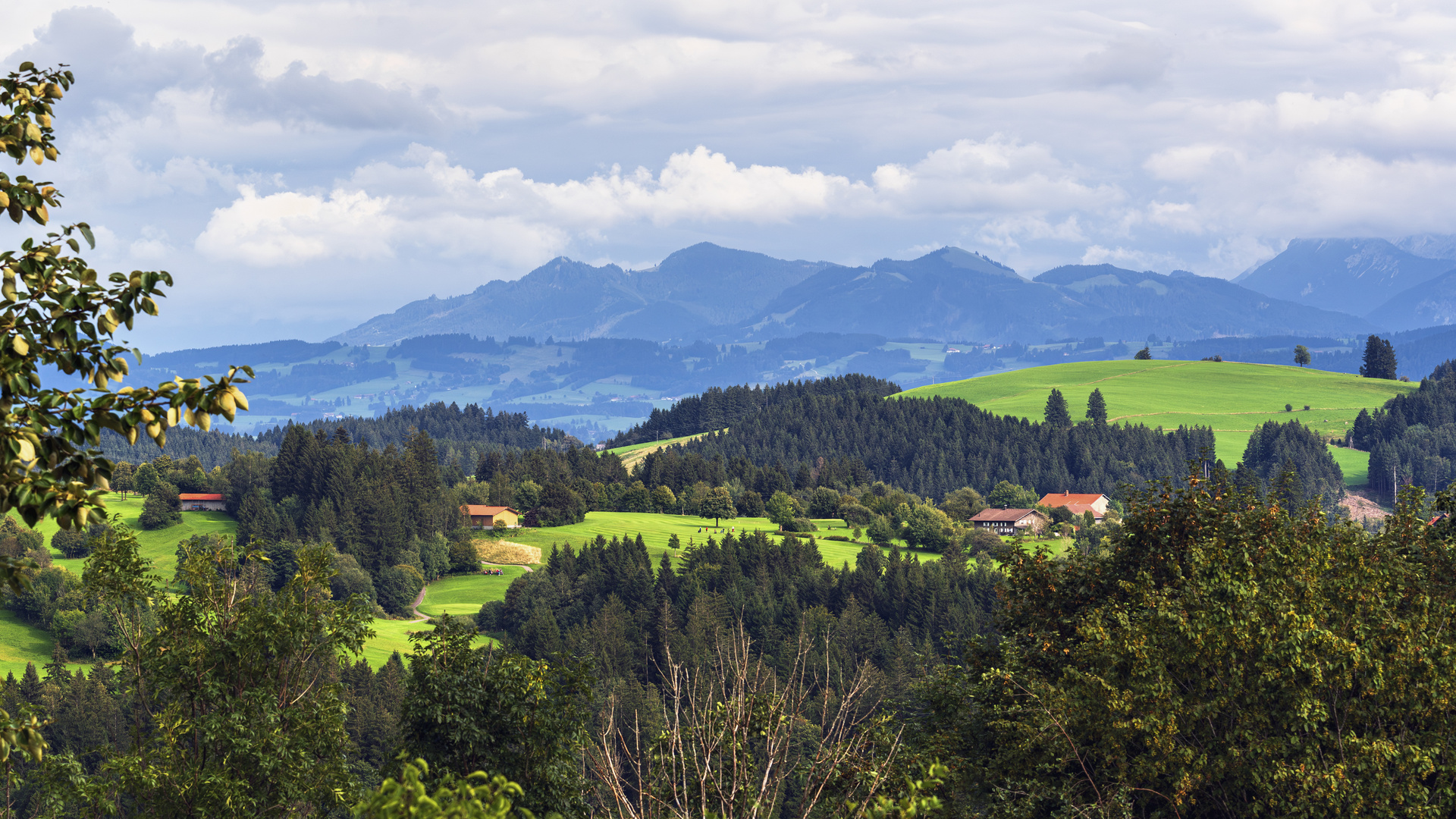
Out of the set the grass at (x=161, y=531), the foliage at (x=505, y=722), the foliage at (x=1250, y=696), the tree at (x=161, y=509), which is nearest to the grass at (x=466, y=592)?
the grass at (x=161, y=531)

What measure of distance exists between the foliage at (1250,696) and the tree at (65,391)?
17460mm

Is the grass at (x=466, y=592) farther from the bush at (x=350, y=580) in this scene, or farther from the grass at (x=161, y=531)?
the grass at (x=161, y=531)

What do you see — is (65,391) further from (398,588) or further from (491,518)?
(491,518)

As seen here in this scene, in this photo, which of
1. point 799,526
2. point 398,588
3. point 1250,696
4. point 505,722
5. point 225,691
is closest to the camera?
point 225,691

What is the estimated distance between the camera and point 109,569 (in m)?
23.5

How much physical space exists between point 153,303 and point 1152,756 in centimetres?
2465

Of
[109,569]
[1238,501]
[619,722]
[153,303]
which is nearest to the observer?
[153,303]

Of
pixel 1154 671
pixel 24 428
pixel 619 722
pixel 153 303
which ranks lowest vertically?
pixel 619 722

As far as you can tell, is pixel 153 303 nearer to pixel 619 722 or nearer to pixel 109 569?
pixel 109 569

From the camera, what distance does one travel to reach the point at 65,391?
30.5 ft

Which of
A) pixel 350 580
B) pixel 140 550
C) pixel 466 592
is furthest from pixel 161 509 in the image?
pixel 140 550

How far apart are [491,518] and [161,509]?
172 feet

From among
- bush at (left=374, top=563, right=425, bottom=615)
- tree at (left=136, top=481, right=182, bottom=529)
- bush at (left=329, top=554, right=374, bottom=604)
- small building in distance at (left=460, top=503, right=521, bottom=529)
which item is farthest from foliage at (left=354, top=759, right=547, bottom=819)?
small building in distance at (left=460, top=503, right=521, bottom=529)

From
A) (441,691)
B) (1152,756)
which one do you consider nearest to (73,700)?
(441,691)
